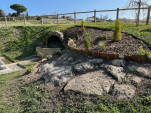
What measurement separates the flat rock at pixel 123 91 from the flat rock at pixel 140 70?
2.34 ft

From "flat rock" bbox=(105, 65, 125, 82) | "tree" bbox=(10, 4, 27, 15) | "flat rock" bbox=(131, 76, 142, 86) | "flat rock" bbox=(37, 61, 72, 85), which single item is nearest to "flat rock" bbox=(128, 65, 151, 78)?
"flat rock" bbox=(131, 76, 142, 86)

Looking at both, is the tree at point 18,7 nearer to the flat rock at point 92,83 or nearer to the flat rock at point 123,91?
the flat rock at point 92,83

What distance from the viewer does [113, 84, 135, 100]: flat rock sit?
11.9 feet

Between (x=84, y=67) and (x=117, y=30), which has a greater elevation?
(x=117, y=30)

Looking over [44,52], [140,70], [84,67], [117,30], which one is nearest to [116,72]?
[140,70]

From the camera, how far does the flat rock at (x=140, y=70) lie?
4190 mm

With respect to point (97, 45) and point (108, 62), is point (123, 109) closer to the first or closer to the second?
point (108, 62)

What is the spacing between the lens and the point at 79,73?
198 inches

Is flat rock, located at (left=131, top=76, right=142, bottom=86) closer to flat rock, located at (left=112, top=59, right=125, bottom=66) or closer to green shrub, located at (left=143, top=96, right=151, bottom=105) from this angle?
green shrub, located at (left=143, top=96, right=151, bottom=105)

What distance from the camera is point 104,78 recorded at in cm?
433

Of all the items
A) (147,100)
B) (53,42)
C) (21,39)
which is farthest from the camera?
(21,39)

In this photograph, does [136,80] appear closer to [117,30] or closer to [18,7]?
[117,30]

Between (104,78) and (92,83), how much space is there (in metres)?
0.47

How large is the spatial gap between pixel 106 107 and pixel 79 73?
190 centimetres
